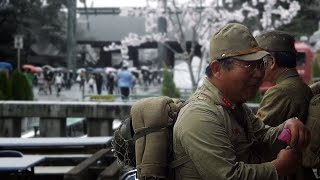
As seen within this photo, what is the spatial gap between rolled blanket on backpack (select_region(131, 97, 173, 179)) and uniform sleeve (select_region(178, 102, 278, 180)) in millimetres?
254

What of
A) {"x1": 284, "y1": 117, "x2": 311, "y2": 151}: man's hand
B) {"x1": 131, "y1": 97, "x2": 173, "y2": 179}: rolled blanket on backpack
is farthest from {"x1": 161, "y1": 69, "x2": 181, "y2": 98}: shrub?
{"x1": 284, "y1": 117, "x2": 311, "y2": 151}: man's hand

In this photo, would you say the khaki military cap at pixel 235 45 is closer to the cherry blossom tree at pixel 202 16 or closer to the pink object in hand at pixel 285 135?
the pink object in hand at pixel 285 135

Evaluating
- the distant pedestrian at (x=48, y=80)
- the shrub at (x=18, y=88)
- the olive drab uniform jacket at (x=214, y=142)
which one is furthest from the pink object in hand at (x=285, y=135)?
the distant pedestrian at (x=48, y=80)

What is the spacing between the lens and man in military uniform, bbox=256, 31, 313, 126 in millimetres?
3107

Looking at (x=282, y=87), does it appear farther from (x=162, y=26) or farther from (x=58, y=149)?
(x=162, y=26)

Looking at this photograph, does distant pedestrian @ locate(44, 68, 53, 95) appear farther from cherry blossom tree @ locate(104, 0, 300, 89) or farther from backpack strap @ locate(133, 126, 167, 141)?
backpack strap @ locate(133, 126, 167, 141)

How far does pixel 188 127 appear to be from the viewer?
6.88 feet

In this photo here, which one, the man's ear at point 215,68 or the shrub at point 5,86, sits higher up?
the man's ear at point 215,68

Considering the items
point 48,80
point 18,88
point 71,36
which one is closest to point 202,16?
point 18,88

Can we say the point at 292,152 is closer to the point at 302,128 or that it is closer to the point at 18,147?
the point at 302,128

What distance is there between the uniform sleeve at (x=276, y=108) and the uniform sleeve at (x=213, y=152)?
3.28 feet

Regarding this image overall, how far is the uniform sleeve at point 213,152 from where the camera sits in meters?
2.05

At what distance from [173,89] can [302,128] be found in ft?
43.1

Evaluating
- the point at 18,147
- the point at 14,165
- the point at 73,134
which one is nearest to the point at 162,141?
the point at 14,165
